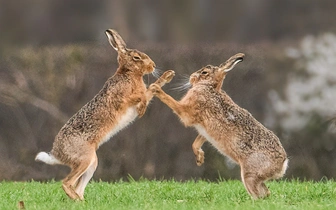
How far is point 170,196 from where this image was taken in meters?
11.2

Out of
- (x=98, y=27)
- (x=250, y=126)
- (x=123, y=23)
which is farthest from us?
(x=98, y=27)

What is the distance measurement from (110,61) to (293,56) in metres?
2.87

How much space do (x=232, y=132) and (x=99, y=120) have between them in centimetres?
137

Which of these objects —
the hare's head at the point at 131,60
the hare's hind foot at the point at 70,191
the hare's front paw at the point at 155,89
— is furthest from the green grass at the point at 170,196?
the hare's head at the point at 131,60

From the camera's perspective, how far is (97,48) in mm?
15805

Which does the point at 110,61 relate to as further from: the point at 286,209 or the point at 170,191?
the point at 286,209

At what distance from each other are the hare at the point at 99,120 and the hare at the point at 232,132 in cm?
28

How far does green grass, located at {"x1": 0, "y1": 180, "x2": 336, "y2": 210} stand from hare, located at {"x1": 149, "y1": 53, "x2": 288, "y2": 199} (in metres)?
0.30

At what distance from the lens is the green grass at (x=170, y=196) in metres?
9.95

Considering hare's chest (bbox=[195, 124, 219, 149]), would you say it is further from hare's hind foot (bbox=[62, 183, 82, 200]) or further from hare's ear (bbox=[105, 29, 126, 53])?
hare's hind foot (bbox=[62, 183, 82, 200])

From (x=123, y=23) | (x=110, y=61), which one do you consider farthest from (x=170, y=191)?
(x=123, y=23)

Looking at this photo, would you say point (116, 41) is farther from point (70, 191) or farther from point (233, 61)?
point (70, 191)

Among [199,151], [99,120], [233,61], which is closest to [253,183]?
[199,151]

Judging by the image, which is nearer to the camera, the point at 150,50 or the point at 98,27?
the point at 150,50
